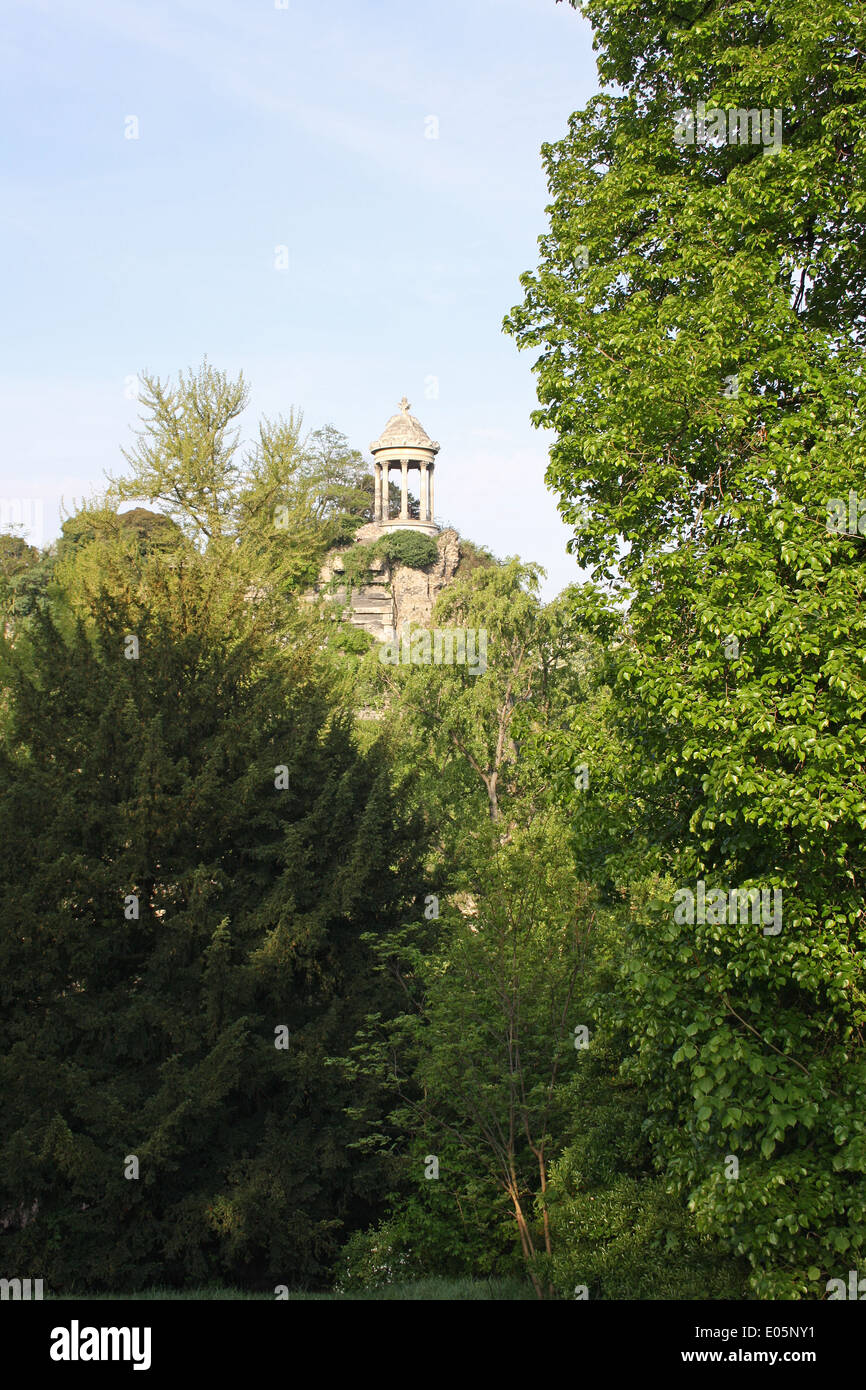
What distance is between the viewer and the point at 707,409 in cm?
1039

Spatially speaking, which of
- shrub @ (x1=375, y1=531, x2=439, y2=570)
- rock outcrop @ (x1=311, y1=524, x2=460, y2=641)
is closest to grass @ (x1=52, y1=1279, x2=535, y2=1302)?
rock outcrop @ (x1=311, y1=524, x2=460, y2=641)

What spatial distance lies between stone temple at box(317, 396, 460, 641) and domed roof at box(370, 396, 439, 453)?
6 cm

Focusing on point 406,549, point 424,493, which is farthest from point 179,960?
point 424,493

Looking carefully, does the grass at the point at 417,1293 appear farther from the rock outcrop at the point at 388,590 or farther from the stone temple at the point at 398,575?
the rock outcrop at the point at 388,590

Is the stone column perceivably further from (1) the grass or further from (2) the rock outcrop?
(1) the grass

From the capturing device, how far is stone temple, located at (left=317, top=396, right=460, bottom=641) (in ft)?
194

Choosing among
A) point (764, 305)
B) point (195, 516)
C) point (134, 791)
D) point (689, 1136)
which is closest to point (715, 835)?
point (689, 1136)

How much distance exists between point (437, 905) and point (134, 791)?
219 inches

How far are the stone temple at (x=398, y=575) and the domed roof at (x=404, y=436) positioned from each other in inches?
2.5

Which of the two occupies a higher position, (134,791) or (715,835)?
(134,791)

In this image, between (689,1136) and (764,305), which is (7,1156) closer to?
(689,1136)

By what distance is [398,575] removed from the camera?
60.4m

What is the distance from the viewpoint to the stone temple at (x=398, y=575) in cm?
5925

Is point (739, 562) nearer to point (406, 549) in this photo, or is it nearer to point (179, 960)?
point (179, 960)
